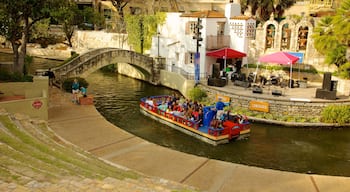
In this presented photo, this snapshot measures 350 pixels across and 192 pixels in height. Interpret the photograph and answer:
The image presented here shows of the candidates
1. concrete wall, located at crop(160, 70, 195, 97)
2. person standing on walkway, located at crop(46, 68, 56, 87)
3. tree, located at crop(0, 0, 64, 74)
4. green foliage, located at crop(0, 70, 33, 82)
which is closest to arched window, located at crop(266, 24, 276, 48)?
concrete wall, located at crop(160, 70, 195, 97)

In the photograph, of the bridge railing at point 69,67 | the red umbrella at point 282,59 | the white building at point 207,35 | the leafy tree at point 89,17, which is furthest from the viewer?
the leafy tree at point 89,17

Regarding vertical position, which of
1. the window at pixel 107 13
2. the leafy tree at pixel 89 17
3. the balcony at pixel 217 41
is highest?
the window at pixel 107 13

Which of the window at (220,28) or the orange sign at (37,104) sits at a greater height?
the window at (220,28)

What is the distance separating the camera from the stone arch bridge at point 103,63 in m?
31.7

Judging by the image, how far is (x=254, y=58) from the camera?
3625cm

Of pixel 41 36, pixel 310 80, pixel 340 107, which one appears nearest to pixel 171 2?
pixel 41 36

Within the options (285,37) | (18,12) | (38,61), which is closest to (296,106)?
(285,37)

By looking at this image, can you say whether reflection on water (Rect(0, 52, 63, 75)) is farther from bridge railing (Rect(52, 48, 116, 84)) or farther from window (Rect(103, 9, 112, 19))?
bridge railing (Rect(52, 48, 116, 84))

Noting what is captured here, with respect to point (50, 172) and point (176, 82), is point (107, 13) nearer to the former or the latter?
point (176, 82)

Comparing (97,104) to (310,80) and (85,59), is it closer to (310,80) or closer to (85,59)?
(85,59)

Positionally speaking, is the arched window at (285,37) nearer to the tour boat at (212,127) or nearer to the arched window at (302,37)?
the arched window at (302,37)

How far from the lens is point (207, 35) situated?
3422 cm

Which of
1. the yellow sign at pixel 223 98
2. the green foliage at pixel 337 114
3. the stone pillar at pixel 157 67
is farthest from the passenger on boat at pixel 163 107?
the stone pillar at pixel 157 67

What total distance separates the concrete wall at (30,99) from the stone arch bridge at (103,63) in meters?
5.88
